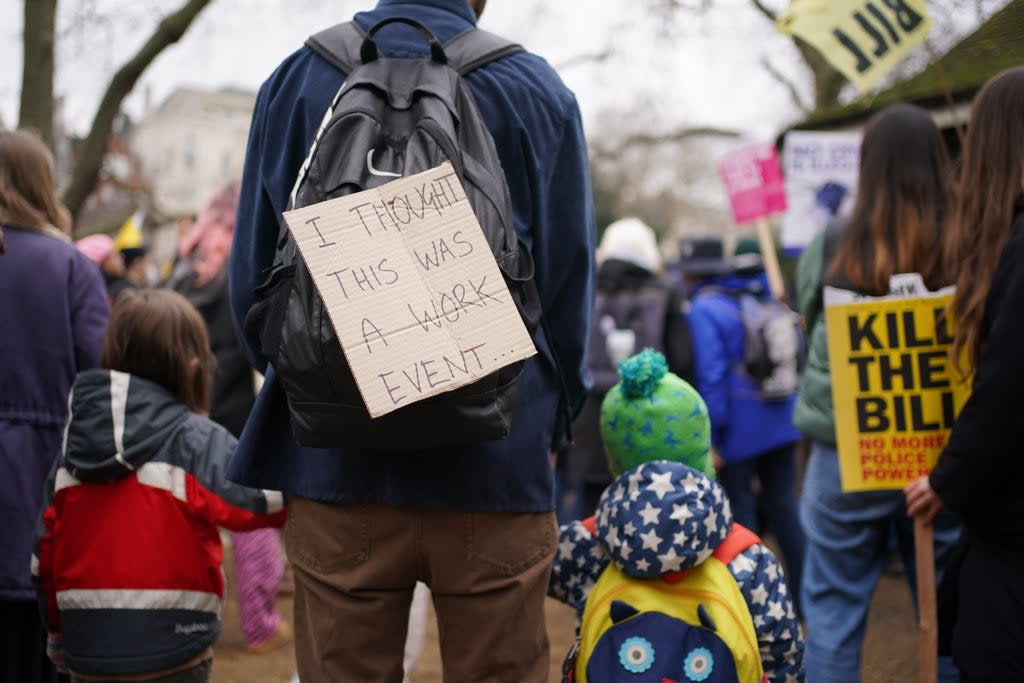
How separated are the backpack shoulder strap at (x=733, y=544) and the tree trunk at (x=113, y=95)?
6.28m

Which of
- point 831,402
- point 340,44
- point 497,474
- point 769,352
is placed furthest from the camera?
point 769,352

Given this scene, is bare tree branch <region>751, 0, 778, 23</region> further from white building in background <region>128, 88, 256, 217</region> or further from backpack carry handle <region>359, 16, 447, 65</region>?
white building in background <region>128, 88, 256, 217</region>

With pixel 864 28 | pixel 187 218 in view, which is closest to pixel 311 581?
pixel 864 28

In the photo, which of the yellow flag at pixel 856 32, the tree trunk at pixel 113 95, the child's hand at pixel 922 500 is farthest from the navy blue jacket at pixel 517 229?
the tree trunk at pixel 113 95

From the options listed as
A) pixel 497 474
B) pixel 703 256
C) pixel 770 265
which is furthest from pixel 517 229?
pixel 770 265

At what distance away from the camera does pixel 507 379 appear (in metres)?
1.87

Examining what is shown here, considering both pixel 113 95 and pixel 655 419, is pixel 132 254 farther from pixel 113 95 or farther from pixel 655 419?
pixel 655 419

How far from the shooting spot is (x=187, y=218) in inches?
296

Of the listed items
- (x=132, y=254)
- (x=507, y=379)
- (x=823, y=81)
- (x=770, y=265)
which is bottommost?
(x=823, y=81)

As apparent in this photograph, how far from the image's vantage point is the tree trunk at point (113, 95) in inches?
294

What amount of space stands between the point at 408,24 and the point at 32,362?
1788 millimetres

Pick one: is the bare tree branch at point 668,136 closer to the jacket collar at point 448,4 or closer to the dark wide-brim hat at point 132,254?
the dark wide-brim hat at point 132,254

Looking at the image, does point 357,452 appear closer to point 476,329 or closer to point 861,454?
point 476,329

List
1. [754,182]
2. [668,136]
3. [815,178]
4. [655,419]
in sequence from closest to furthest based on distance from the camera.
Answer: [655,419] < [815,178] < [754,182] < [668,136]
